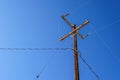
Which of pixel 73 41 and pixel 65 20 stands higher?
pixel 65 20

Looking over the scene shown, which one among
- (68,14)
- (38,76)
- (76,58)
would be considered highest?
(68,14)

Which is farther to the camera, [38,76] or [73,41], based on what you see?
[38,76]

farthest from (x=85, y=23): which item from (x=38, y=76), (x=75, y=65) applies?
(x=38, y=76)

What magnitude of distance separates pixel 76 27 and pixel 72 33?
0.52 m

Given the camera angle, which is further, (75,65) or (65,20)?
(65,20)

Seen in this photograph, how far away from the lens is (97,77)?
44.9 ft

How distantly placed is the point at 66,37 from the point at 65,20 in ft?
3.60

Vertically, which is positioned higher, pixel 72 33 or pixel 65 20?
pixel 65 20

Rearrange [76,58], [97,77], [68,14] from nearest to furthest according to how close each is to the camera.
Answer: [76,58]
[97,77]
[68,14]

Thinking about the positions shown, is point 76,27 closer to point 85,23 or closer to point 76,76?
point 85,23

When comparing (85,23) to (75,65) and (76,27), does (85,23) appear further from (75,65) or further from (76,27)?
(75,65)

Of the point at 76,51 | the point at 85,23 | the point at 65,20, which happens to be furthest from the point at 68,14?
the point at 76,51

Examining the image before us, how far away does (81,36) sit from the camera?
14.8m

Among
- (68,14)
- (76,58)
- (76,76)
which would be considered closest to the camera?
(76,76)
